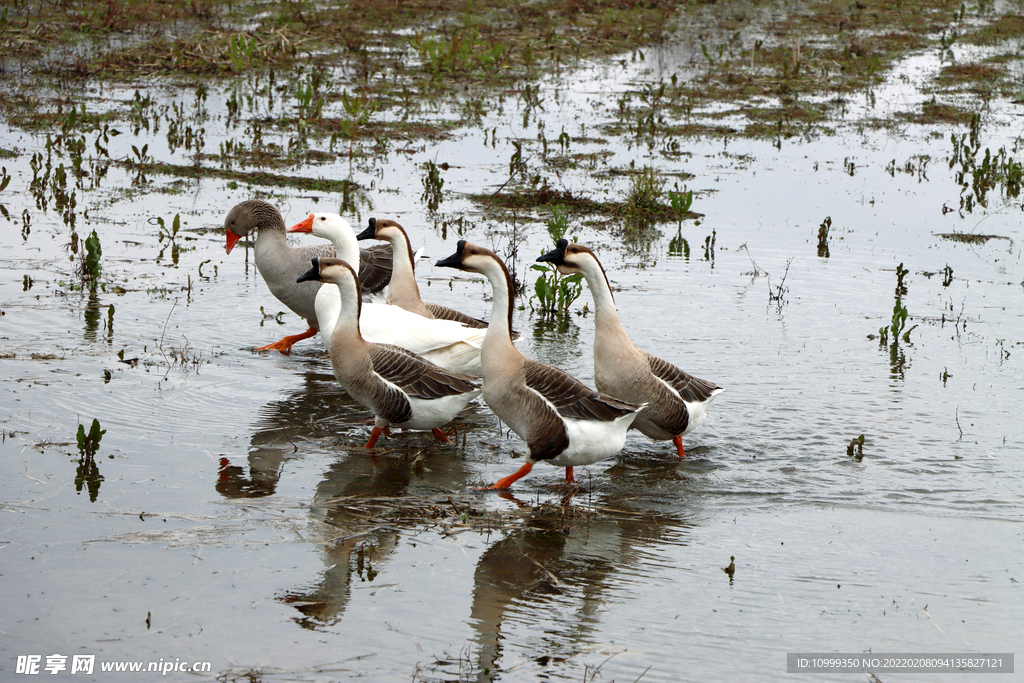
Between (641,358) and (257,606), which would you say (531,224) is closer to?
(641,358)

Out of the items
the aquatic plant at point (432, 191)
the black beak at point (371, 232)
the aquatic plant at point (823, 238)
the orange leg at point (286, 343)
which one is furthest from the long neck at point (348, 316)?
the aquatic plant at point (823, 238)

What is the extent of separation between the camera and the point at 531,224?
501 inches

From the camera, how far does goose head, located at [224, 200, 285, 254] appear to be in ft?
31.0

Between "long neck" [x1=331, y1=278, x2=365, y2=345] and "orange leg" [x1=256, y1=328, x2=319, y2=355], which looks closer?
"long neck" [x1=331, y1=278, x2=365, y2=345]

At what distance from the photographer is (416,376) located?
697 cm

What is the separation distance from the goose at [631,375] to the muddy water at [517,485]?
374mm

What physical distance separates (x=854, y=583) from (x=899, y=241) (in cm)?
834

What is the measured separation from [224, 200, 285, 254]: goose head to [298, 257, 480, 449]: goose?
2.39 m

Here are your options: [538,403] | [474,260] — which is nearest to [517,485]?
[538,403]

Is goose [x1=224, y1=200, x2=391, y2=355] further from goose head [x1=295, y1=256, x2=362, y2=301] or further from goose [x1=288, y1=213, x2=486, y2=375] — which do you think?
goose head [x1=295, y1=256, x2=362, y2=301]

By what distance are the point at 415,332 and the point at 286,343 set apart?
66.0 inches

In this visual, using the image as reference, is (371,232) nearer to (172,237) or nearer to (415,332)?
(415,332)

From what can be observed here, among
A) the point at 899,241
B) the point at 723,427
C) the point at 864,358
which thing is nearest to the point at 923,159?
the point at 899,241

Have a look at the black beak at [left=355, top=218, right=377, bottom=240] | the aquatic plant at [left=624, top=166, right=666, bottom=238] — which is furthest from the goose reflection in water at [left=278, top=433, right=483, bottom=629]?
the aquatic plant at [left=624, top=166, right=666, bottom=238]
